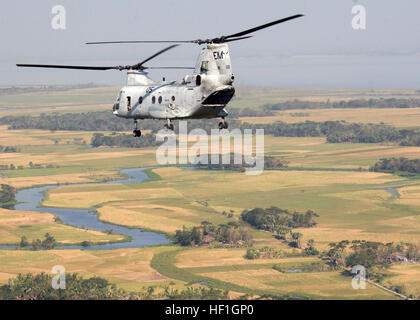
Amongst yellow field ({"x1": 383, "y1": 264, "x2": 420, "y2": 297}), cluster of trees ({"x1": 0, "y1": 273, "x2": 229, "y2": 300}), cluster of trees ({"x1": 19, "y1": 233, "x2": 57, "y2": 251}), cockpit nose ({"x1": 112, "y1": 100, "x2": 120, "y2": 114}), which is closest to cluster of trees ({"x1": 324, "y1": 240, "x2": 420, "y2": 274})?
yellow field ({"x1": 383, "y1": 264, "x2": 420, "y2": 297})

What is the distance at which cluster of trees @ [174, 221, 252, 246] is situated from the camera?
176375mm

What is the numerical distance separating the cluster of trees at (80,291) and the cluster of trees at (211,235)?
35194 mm

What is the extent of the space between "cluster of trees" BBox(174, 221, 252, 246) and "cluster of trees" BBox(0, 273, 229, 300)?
35.2 meters

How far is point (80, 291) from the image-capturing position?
14088cm

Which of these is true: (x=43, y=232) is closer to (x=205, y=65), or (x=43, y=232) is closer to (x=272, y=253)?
(x=272, y=253)

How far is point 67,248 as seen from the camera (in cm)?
17188

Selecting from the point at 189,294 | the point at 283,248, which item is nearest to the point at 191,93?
the point at 189,294

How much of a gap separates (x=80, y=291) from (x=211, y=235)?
48.8 metres

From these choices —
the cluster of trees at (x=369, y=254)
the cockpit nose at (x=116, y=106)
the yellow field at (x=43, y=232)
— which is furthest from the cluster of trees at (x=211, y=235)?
the cockpit nose at (x=116, y=106)

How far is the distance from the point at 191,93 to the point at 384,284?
335ft

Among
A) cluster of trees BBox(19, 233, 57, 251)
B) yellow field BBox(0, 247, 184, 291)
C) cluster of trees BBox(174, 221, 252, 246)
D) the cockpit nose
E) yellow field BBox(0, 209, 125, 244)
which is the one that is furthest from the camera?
yellow field BBox(0, 209, 125, 244)

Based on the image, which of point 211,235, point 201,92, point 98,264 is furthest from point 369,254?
point 201,92

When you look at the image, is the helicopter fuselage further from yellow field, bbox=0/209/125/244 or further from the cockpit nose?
yellow field, bbox=0/209/125/244

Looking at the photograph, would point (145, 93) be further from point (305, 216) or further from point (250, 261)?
point (305, 216)
